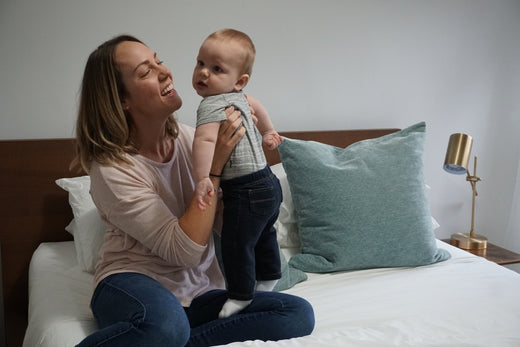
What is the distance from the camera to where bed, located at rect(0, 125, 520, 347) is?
1600mm

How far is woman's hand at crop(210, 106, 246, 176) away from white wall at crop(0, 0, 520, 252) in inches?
37.1

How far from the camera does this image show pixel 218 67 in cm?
141

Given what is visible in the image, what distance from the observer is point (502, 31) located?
2.91 meters

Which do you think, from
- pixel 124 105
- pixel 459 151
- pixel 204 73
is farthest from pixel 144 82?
pixel 459 151

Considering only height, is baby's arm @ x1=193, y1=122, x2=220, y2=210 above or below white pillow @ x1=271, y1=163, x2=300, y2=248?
above

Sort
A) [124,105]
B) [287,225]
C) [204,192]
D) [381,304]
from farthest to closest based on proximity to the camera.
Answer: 1. [287,225]
2. [381,304]
3. [124,105]
4. [204,192]

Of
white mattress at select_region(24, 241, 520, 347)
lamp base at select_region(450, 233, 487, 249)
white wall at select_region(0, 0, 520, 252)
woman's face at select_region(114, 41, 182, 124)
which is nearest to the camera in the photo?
white mattress at select_region(24, 241, 520, 347)

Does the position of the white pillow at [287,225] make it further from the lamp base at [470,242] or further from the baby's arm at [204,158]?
the lamp base at [470,242]

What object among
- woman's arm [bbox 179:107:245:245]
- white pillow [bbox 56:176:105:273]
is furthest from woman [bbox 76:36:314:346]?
white pillow [bbox 56:176:105:273]

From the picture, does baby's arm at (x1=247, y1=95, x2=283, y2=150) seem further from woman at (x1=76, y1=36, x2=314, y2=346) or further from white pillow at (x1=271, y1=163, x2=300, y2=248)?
white pillow at (x1=271, y1=163, x2=300, y2=248)

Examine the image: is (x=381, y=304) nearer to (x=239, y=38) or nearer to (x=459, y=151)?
(x=239, y=38)

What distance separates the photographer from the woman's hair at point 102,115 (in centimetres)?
150

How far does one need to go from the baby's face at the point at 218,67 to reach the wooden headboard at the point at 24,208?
37.0 inches

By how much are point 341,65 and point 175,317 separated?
1.69 meters
